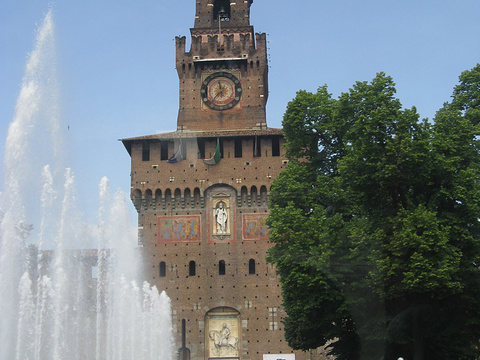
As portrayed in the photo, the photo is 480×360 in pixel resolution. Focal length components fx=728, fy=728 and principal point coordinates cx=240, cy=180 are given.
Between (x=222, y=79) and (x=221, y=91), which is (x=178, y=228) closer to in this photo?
(x=221, y=91)

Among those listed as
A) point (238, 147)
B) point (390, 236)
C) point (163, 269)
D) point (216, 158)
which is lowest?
point (390, 236)

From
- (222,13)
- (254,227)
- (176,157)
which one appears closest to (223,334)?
(254,227)

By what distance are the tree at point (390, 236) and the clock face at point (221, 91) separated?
15260 mm

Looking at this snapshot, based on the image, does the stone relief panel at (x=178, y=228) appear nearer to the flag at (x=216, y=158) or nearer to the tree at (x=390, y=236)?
the flag at (x=216, y=158)

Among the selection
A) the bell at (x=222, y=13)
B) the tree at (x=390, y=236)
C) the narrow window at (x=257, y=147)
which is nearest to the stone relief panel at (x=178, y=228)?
the narrow window at (x=257, y=147)

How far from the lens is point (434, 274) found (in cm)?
1883

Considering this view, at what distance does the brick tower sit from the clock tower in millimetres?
52

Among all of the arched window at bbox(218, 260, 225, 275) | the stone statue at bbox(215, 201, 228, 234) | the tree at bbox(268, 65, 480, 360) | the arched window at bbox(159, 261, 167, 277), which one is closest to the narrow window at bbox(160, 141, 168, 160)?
the stone statue at bbox(215, 201, 228, 234)

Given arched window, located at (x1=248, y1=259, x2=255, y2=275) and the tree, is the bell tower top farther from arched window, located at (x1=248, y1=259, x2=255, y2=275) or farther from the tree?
the tree

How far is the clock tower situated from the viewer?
37.5 metres

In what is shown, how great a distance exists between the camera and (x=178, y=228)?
116ft

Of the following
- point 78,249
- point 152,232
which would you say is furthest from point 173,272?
point 78,249

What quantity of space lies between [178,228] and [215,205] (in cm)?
211

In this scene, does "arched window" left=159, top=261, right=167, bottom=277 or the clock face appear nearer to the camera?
"arched window" left=159, top=261, right=167, bottom=277
